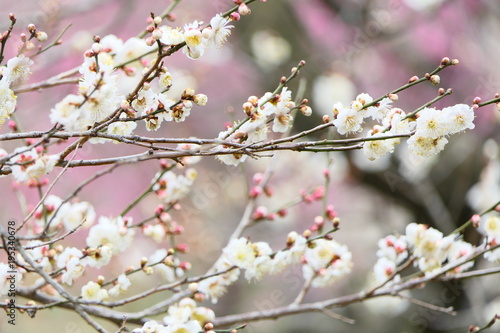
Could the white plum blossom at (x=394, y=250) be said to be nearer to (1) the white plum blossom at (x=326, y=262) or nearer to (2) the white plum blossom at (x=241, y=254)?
(1) the white plum blossom at (x=326, y=262)

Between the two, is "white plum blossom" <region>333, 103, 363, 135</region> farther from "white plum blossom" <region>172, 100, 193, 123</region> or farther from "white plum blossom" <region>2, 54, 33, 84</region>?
"white plum blossom" <region>2, 54, 33, 84</region>

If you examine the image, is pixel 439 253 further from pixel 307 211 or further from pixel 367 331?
pixel 307 211

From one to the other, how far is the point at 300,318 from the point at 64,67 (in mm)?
2497

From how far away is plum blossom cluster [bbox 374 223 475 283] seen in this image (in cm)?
139

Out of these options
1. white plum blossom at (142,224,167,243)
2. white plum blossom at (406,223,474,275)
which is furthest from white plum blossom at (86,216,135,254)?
white plum blossom at (406,223,474,275)

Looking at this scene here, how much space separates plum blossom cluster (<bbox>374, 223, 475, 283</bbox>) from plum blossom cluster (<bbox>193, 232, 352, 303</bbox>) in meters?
0.11

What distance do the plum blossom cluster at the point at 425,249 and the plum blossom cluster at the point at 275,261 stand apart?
0.35ft

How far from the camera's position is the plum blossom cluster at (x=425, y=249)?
54.7 inches

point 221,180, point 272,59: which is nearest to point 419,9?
point 272,59

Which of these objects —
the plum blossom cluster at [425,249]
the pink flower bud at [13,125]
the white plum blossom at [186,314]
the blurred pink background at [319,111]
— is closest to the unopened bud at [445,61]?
the plum blossom cluster at [425,249]

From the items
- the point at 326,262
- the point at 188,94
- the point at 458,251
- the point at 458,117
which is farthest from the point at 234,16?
the point at 458,251

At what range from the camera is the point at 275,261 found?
1337 millimetres

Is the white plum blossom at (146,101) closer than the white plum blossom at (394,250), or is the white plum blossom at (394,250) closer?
the white plum blossom at (146,101)

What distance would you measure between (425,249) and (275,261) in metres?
0.37
